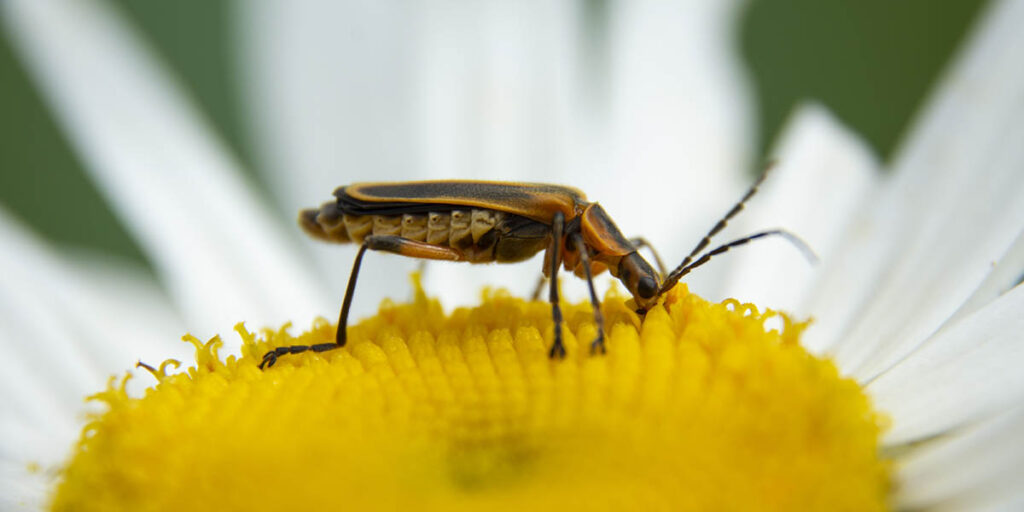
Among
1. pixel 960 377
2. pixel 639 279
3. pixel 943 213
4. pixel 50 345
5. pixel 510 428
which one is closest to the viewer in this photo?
pixel 510 428

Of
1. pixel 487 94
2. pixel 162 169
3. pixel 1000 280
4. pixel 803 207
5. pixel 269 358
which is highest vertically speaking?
pixel 487 94

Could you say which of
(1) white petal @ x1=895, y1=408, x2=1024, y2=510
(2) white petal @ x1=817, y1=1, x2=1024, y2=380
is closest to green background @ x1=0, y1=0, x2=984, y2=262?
(2) white petal @ x1=817, y1=1, x2=1024, y2=380

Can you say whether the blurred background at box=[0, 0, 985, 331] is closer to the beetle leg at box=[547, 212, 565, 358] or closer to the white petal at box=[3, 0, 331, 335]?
the white petal at box=[3, 0, 331, 335]

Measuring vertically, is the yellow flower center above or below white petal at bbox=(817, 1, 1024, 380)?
below

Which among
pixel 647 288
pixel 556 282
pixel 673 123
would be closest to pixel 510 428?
pixel 556 282

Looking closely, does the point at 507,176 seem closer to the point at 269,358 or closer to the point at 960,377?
the point at 269,358
